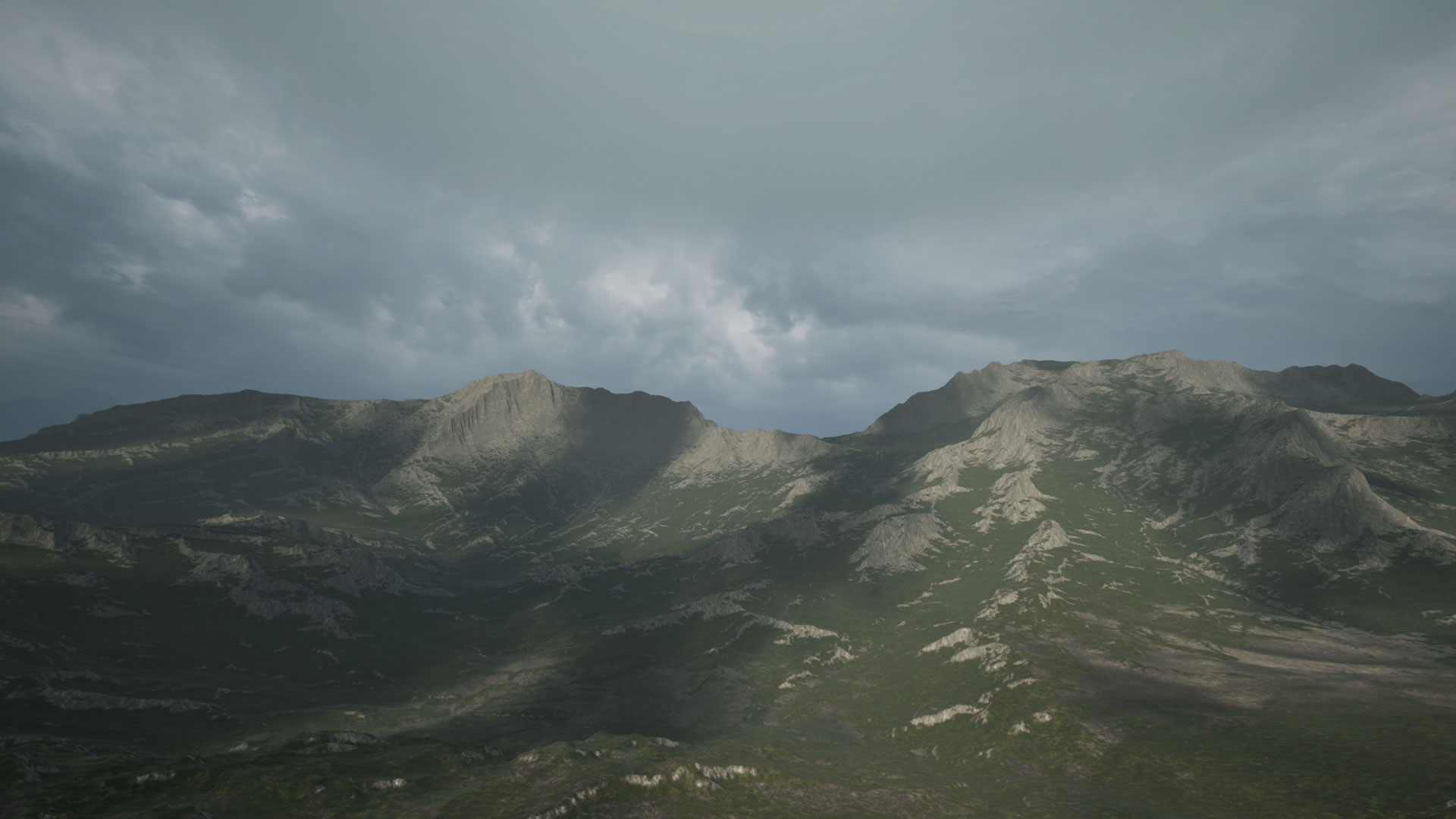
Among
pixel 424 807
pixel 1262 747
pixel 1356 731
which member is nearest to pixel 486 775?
pixel 424 807

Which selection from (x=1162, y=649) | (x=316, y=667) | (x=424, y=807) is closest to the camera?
(x=424, y=807)

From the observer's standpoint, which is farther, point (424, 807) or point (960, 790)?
point (960, 790)

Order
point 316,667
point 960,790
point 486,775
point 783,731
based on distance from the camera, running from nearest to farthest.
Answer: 1. point 486,775
2. point 960,790
3. point 783,731
4. point 316,667

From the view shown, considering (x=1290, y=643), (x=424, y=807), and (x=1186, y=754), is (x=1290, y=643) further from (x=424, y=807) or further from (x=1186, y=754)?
(x=424, y=807)

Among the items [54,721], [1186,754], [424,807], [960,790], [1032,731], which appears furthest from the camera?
[54,721]

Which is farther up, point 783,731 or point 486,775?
point 486,775

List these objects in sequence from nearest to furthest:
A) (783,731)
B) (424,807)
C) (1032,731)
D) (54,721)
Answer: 1. (424,807)
2. (1032,731)
3. (54,721)
4. (783,731)

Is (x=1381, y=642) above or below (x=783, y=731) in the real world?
above

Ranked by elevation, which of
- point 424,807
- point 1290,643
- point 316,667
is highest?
point 424,807

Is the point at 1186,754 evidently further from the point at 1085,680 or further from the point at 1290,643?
the point at 1290,643

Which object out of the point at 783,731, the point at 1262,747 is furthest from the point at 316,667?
the point at 1262,747
